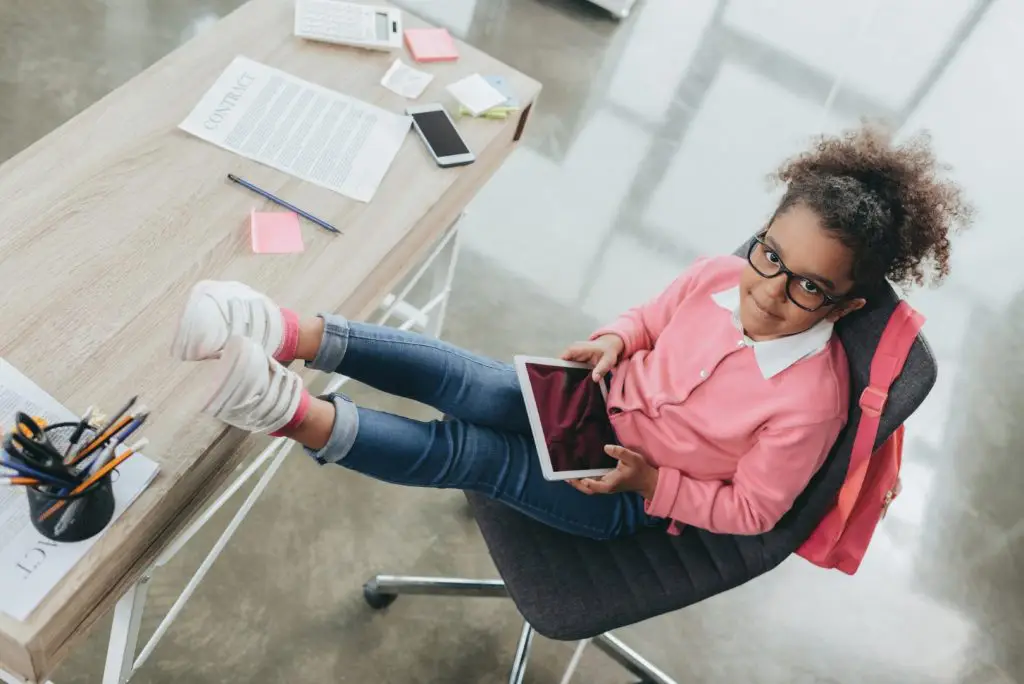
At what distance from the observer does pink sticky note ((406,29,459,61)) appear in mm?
1479

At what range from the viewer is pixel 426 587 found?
62.2 inches

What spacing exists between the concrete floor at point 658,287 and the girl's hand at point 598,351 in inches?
23.5

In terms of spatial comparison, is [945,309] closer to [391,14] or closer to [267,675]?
[391,14]

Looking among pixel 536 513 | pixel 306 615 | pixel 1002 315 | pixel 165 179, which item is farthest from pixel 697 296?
pixel 1002 315

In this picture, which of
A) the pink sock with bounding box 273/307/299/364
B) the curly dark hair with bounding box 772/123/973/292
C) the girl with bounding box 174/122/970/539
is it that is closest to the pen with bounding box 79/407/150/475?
the girl with bounding box 174/122/970/539

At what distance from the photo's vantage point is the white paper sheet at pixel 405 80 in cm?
141

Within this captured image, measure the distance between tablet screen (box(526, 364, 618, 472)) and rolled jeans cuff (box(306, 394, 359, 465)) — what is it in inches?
10.6

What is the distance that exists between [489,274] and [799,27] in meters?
2.00

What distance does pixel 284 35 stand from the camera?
4.67 ft

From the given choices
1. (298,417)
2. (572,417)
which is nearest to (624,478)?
(572,417)

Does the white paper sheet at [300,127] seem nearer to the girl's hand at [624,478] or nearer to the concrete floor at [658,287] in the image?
the girl's hand at [624,478]

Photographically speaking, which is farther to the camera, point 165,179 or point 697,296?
point 697,296

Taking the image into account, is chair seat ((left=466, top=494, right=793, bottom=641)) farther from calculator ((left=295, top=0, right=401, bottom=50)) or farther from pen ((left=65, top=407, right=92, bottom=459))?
calculator ((left=295, top=0, right=401, bottom=50))

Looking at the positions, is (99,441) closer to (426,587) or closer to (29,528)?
(29,528)
